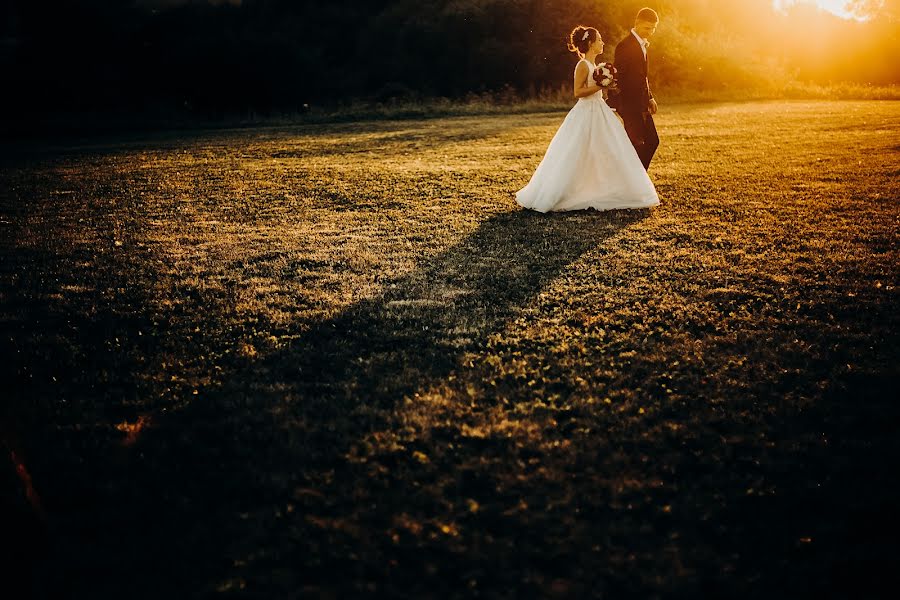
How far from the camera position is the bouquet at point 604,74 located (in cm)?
808

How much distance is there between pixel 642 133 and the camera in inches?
352

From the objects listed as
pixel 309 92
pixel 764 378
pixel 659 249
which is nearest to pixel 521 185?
pixel 659 249

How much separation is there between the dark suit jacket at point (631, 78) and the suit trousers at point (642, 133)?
0.25 ft

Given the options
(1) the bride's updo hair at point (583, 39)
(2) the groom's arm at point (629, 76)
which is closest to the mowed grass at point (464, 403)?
(2) the groom's arm at point (629, 76)

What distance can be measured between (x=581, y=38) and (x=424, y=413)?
6.69 meters

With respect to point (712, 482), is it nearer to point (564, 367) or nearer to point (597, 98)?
point (564, 367)

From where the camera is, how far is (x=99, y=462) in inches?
133

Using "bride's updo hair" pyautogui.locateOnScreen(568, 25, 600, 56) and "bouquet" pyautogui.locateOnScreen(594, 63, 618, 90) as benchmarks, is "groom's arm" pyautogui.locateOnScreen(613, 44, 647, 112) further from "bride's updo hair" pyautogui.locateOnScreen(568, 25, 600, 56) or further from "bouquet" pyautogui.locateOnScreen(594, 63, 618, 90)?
"bride's updo hair" pyautogui.locateOnScreen(568, 25, 600, 56)

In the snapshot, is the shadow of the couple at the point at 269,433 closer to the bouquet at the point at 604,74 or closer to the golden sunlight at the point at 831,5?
the bouquet at the point at 604,74

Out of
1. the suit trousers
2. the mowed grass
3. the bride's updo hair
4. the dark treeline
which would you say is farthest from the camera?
the dark treeline

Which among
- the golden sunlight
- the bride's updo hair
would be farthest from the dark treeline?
the bride's updo hair

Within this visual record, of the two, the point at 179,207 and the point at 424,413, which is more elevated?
the point at 179,207

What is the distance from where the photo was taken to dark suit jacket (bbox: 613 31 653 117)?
8367mm

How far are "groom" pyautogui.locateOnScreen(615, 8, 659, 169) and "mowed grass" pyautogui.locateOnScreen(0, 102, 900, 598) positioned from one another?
1318mm
